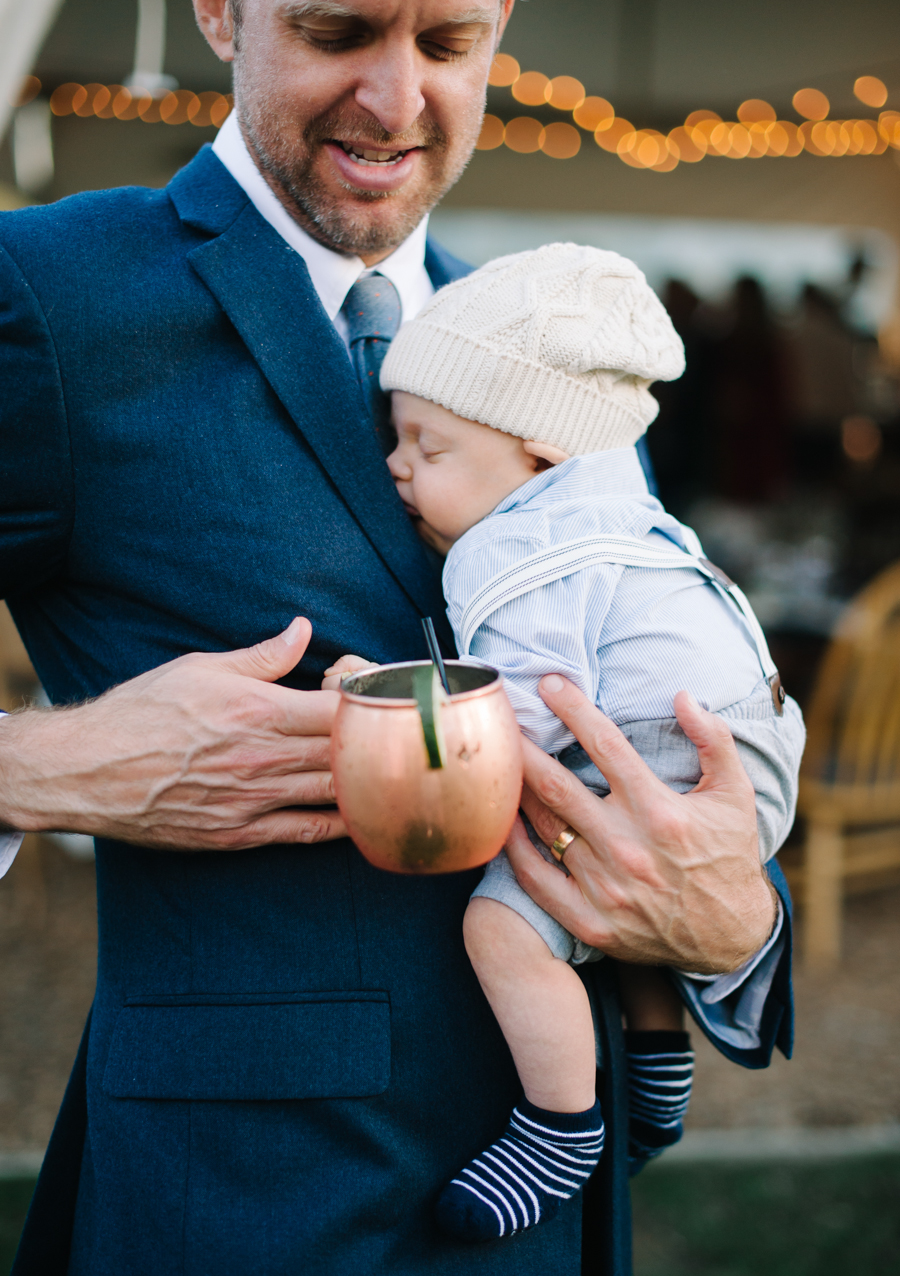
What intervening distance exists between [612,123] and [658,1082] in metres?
6.73

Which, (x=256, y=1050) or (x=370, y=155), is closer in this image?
(x=256, y=1050)

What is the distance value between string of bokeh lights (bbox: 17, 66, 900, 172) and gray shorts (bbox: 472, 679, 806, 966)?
531cm

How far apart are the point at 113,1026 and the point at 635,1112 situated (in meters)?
0.72

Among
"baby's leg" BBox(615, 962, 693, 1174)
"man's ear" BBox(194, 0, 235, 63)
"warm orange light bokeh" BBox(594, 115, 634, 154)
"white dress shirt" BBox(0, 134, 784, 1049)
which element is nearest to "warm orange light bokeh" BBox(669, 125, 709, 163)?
"warm orange light bokeh" BBox(594, 115, 634, 154)

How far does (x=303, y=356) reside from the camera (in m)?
1.12

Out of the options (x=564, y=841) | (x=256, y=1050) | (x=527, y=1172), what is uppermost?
(x=564, y=841)

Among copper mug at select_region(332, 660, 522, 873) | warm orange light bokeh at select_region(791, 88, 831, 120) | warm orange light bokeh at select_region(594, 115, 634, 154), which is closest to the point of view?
copper mug at select_region(332, 660, 522, 873)

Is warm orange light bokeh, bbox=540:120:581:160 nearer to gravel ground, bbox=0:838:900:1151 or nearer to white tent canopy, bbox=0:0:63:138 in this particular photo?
gravel ground, bbox=0:838:900:1151

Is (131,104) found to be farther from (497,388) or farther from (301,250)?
(497,388)

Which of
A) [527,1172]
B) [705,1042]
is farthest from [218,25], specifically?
[705,1042]

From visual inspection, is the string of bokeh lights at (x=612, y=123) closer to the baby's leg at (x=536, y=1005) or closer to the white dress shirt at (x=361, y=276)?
the white dress shirt at (x=361, y=276)

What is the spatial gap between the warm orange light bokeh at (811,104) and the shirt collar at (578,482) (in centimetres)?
588

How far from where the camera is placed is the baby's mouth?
1.16 meters

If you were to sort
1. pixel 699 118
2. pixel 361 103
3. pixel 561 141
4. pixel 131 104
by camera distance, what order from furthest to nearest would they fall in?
pixel 561 141
pixel 699 118
pixel 131 104
pixel 361 103
